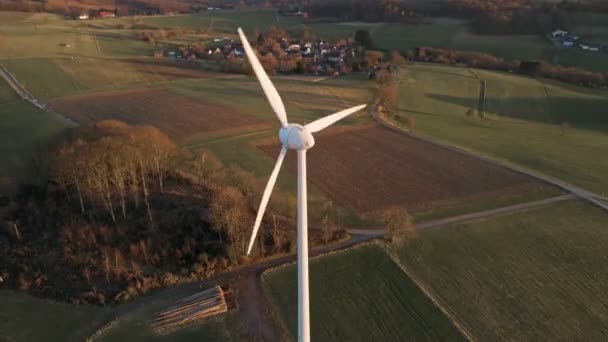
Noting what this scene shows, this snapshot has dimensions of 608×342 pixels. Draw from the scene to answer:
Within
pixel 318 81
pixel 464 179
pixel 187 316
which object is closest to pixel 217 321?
pixel 187 316

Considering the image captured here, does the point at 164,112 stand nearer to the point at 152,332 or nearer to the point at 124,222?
the point at 124,222

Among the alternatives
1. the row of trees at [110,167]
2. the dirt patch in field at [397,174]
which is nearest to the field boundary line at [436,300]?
the dirt patch in field at [397,174]

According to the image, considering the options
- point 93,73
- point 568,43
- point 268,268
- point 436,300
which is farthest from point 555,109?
point 93,73

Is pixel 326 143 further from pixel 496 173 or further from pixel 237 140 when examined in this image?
pixel 496 173

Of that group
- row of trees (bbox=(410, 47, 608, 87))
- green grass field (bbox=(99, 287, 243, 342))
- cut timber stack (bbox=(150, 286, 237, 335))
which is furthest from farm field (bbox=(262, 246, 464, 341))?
row of trees (bbox=(410, 47, 608, 87))

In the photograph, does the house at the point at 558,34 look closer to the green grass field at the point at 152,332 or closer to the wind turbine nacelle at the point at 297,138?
the green grass field at the point at 152,332
